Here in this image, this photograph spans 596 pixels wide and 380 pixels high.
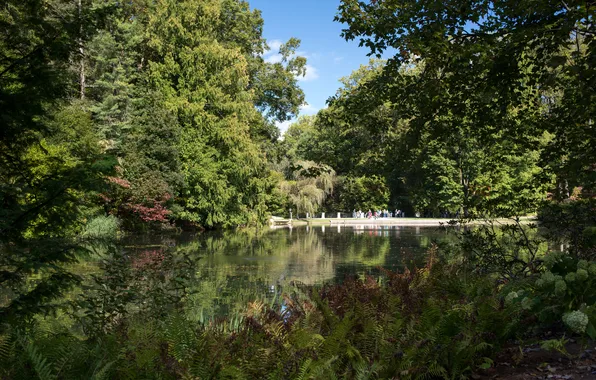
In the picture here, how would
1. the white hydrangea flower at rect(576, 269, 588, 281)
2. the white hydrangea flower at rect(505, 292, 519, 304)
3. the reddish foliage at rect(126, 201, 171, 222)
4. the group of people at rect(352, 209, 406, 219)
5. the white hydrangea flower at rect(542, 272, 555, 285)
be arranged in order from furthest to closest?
the group of people at rect(352, 209, 406, 219), the reddish foliage at rect(126, 201, 171, 222), the white hydrangea flower at rect(505, 292, 519, 304), the white hydrangea flower at rect(542, 272, 555, 285), the white hydrangea flower at rect(576, 269, 588, 281)

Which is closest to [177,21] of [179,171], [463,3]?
[179,171]

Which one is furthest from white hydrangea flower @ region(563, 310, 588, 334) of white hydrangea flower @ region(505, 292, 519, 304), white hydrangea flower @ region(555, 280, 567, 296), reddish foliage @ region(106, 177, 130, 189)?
reddish foliage @ region(106, 177, 130, 189)

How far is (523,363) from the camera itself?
11.1ft

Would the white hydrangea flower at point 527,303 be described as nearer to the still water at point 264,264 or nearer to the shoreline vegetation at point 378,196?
the shoreline vegetation at point 378,196

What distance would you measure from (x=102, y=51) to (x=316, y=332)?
112 ft

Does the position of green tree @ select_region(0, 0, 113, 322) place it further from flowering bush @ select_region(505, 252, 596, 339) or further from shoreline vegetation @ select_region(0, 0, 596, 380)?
flowering bush @ select_region(505, 252, 596, 339)

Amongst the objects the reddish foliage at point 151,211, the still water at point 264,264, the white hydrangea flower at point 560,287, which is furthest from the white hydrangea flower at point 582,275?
the reddish foliage at point 151,211

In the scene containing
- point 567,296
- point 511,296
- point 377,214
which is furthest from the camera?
point 377,214

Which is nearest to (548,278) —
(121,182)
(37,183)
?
(37,183)

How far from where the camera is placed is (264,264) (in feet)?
51.1

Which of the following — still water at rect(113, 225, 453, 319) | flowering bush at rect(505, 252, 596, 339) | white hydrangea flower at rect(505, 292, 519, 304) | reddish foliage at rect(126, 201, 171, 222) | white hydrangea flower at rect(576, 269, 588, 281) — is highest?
reddish foliage at rect(126, 201, 171, 222)

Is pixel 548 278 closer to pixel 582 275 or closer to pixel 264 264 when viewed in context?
pixel 582 275

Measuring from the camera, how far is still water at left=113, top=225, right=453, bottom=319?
9828 millimetres

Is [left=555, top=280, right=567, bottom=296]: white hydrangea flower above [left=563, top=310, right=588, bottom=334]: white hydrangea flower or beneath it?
above
